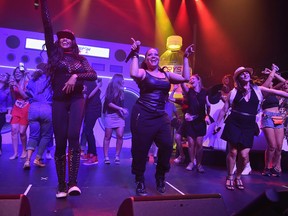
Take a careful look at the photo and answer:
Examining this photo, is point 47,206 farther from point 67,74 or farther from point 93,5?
point 93,5

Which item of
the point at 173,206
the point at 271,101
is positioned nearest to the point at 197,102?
the point at 271,101

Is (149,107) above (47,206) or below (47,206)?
above

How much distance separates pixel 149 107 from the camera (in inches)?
134

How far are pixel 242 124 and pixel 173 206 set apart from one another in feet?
9.01

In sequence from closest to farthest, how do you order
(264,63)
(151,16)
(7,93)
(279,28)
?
(7,93) < (279,28) < (264,63) < (151,16)

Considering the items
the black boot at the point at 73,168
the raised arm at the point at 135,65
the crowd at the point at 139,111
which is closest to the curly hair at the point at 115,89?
the crowd at the point at 139,111

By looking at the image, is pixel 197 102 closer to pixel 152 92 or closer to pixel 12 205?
pixel 152 92

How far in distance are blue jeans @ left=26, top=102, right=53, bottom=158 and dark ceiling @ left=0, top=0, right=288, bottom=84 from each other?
470 centimetres

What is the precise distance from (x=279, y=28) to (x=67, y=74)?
639 cm

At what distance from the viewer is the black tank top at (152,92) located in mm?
3387

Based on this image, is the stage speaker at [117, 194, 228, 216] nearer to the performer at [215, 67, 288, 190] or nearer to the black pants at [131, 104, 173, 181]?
the black pants at [131, 104, 173, 181]

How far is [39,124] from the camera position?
4.84 metres

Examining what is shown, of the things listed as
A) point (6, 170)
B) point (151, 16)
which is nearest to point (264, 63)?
point (151, 16)

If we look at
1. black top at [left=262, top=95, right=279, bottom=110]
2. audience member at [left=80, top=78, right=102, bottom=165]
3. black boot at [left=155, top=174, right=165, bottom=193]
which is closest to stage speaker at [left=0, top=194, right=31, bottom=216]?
black boot at [left=155, top=174, right=165, bottom=193]
